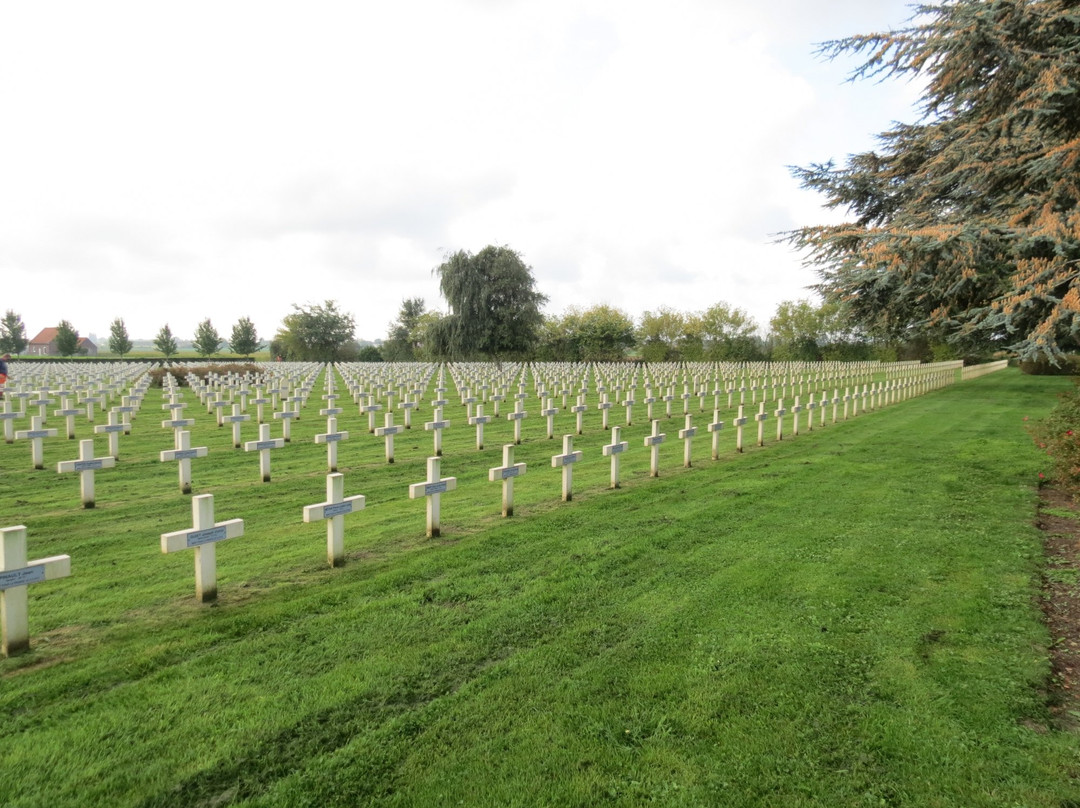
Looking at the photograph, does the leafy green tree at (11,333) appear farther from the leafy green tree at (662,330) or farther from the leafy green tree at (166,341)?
the leafy green tree at (662,330)

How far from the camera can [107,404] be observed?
18.8 meters

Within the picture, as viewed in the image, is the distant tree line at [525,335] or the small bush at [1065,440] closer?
the small bush at [1065,440]

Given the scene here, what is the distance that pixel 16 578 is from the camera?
3.46m

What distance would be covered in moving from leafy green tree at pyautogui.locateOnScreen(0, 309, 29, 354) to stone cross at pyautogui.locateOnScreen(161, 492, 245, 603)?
76.5 metres

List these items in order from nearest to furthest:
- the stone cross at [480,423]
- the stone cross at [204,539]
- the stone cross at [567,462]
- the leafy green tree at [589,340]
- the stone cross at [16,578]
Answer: the stone cross at [16,578]
the stone cross at [204,539]
the stone cross at [567,462]
the stone cross at [480,423]
the leafy green tree at [589,340]

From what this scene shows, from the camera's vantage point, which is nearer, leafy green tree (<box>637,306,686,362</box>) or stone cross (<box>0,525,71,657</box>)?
stone cross (<box>0,525,71,657</box>)

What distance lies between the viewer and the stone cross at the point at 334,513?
5004 mm

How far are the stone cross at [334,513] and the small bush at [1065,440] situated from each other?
7791 mm

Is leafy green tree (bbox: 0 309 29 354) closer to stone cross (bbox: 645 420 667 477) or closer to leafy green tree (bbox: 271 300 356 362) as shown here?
leafy green tree (bbox: 271 300 356 362)

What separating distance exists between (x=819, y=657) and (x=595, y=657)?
132 cm

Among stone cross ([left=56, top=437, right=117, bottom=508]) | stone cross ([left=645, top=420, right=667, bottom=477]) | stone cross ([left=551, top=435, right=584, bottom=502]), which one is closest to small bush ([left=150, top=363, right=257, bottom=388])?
stone cross ([left=56, top=437, right=117, bottom=508])

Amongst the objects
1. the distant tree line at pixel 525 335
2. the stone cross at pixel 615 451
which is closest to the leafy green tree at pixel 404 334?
the distant tree line at pixel 525 335

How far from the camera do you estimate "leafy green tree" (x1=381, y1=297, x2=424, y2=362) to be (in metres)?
66.4

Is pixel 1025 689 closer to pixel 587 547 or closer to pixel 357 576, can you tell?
pixel 587 547
